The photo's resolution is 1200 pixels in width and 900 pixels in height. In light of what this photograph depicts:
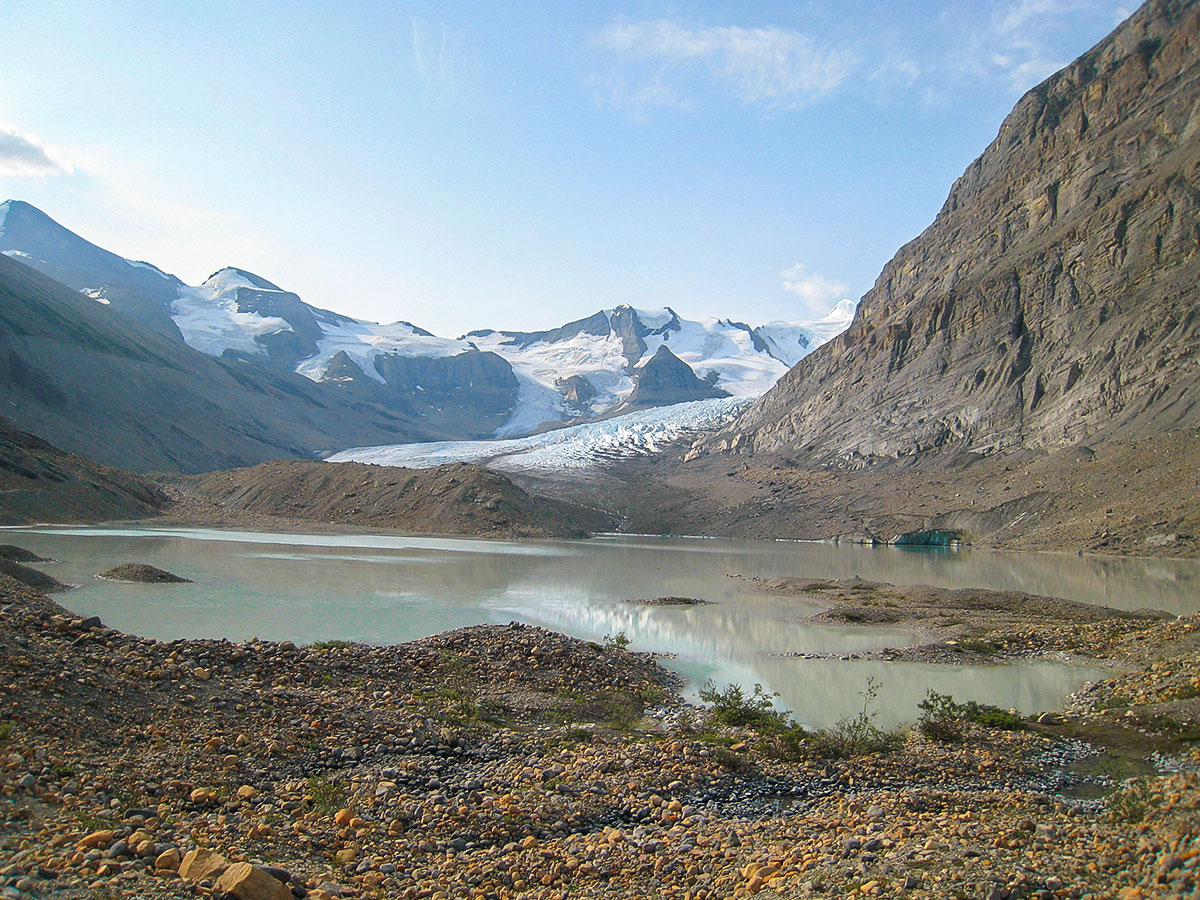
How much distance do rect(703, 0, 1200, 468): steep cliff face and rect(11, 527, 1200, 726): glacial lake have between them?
2003cm

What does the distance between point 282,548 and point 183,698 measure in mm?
37289

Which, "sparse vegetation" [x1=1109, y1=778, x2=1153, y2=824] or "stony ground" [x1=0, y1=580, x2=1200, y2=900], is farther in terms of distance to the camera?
"sparse vegetation" [x1=1109, y1=778, x2=1153, y2=824]

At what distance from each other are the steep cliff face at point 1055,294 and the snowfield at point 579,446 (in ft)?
71.9

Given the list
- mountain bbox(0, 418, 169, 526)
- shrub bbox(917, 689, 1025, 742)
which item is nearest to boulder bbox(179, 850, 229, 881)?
shrub bbox(917, 689, 1025, 742)

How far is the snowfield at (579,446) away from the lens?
107 m

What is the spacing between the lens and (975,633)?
21.7 metres

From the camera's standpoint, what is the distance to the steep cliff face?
59594 mm

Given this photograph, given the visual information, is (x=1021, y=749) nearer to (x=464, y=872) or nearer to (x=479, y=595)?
(x=464, y=872)

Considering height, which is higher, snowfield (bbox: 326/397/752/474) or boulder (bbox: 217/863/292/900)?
snowfield (bbox: 326/397/752/474)

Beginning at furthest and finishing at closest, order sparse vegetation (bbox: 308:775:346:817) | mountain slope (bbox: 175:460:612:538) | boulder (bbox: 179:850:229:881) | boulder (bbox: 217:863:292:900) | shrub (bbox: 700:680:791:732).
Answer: mountain slope (bbox: 175:460:612:538) < shrub (bbox: 700:680:791:732) < sparse vegetation (bbox: 308:775:346:817) < boulder (bbox: 179:850:229:881) < boulder (bbox: 217:863:292:900)

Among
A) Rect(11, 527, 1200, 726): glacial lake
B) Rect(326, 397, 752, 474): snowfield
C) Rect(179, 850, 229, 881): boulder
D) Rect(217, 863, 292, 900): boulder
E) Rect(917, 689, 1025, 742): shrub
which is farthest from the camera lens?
Rect(326, 397, 752, 474): snowfield

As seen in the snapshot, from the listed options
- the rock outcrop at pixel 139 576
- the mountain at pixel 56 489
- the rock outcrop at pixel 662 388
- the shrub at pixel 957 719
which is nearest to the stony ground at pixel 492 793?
the shrub at pixel 957 719

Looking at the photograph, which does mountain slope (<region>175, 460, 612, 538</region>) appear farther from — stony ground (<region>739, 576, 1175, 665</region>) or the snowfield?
stony ground (<region>739, 576, 1175, 665</region>)

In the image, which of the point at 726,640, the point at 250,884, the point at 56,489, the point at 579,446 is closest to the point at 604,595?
the point at 726,640
